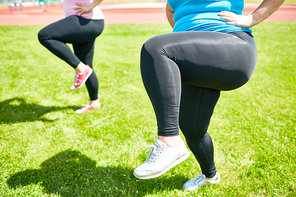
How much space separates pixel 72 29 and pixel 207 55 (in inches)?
82.1

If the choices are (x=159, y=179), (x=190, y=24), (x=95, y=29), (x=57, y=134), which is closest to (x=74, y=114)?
(x=57, y=134)

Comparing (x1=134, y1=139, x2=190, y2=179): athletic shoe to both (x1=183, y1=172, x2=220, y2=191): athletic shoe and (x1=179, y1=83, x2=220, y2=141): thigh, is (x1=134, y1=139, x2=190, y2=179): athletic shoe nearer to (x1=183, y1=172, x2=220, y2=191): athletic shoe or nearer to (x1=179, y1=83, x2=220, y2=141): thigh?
(x1=179, y1=83, x2=220, y2=141): thigh

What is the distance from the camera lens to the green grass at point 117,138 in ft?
7.05

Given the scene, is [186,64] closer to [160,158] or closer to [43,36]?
[160,158]

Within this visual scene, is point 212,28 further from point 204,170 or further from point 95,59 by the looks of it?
point 95,59

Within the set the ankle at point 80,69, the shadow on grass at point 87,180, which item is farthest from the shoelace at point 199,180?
the ankle at point 80,69

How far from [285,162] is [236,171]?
2.07 ft

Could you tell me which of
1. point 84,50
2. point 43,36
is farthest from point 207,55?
point 84,50

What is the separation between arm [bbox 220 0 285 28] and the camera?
1.28 meters

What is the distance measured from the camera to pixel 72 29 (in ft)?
8.66

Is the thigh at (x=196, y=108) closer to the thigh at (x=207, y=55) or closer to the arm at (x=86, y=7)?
the thigh at (x=207, y=55)

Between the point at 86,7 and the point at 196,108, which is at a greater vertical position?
the point at 86,7

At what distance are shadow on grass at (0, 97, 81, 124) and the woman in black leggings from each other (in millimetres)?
2794

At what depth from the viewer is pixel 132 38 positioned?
1031cm
